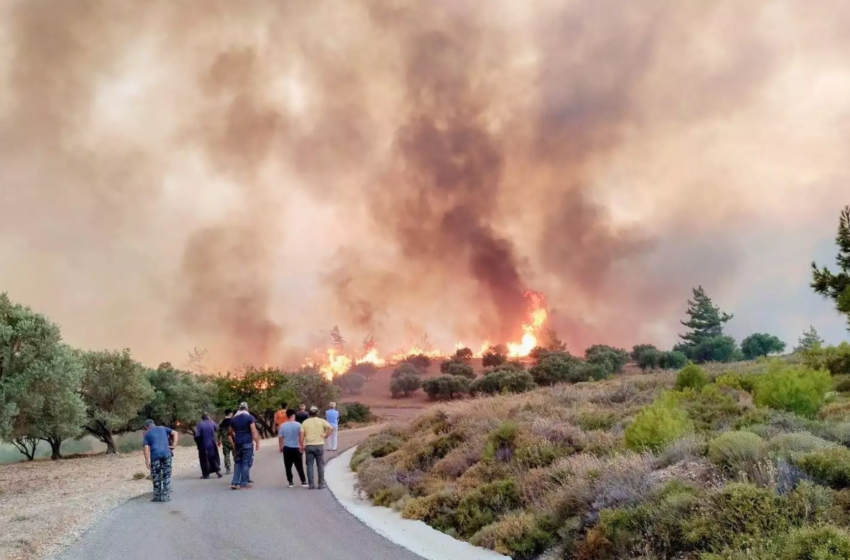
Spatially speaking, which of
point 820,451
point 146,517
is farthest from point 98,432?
point 820,451

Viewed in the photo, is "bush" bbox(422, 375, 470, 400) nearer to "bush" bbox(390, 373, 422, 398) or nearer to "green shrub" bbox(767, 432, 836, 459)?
"bush" bbox(390, 373, 422, 398)

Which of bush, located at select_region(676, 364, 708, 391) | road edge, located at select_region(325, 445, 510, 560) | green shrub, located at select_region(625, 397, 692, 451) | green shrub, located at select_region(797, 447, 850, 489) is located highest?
bush, located at select_region(676, 364, 708, 391)

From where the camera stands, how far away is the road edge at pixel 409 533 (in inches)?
367

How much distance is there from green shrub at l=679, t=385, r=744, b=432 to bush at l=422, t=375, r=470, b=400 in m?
58.8

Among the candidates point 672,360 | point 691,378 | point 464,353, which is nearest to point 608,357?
point 672,360

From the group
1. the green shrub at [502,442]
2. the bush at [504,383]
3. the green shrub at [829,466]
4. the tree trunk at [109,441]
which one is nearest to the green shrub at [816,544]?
the green shrub at [829,466]

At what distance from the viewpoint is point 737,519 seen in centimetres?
714

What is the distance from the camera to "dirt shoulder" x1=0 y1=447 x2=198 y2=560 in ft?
34.8

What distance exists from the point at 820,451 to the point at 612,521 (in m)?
3.27

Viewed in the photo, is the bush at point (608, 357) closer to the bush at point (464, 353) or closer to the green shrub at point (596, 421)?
the bush at point (464, 353)

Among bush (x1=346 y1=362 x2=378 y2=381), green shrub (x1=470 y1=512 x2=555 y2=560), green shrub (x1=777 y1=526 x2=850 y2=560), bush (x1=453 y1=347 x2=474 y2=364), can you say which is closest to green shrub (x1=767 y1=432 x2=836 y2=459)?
→ green shrub (x1=777 y1=526 x2=850 y2=560)

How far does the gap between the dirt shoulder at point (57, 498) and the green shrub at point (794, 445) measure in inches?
462

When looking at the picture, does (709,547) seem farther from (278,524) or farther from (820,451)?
(278,524)

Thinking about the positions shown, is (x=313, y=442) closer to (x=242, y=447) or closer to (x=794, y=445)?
(x=242, y=447)
